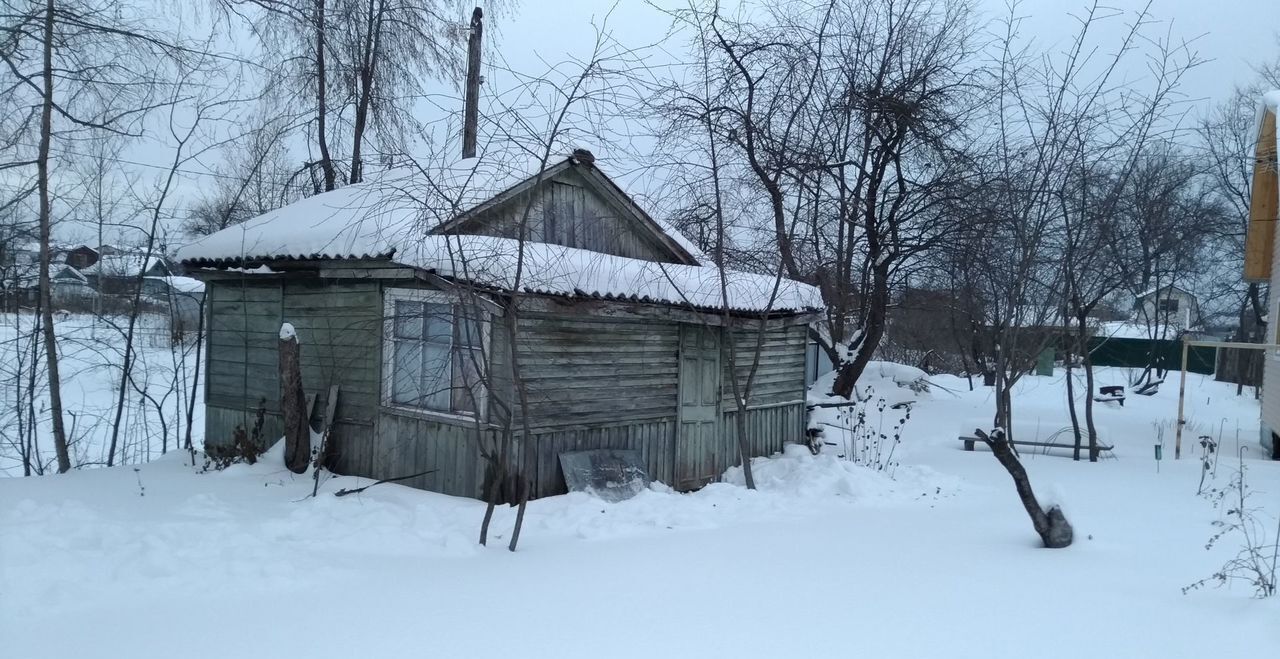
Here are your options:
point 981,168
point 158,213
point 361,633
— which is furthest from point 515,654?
point 981,168

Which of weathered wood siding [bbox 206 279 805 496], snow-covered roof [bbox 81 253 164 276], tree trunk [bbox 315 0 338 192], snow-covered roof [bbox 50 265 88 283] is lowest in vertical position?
weathered wood siding [bbox 206 279 805 496]

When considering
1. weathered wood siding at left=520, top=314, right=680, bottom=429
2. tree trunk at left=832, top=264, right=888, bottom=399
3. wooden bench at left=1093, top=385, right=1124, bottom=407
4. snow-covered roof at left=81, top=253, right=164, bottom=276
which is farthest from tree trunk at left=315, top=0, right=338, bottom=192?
wooden bench at left=1093, top=385, right=1124, bottom=407

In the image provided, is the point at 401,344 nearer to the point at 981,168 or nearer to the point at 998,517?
the point at 998,517

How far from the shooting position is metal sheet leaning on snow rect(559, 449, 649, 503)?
8.70 meters

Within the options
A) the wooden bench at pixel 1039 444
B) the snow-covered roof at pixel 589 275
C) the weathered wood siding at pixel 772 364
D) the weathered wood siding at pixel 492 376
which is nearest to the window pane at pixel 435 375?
the weathered wood siding at pixel 492 376

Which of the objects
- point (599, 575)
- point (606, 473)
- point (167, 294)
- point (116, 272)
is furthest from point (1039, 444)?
point (116, 272)

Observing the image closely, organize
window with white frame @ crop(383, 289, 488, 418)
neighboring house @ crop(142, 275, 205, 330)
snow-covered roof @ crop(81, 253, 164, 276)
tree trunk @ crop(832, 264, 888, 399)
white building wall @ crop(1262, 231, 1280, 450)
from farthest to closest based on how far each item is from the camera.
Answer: tree trunk @ crop(832, 264, 888, 399), white building wall @ crop(1262, 231, 1280, 450), snow-covered roof @ crop(81, 253, 164, 276), neighboring house @ crop(142, 275, 205, 330), window with white frame @ crop(383, 289, 488, 418)

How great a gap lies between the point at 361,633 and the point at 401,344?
4641 mm

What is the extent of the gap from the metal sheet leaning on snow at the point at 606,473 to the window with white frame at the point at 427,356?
3.63 ft

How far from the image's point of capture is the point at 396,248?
8.03m

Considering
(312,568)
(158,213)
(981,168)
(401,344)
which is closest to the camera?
(312,568)

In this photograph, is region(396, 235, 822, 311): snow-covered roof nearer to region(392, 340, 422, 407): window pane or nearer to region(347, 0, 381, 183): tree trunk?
region(392, 340, 422, 407): window pane

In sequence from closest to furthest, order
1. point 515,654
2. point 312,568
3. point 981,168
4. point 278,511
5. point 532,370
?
point 515,654 → point 312,568 → point 278,511 → point 532,370 → point 981,168

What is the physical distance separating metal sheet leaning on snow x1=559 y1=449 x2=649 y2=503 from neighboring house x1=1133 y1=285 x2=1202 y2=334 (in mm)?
24030
